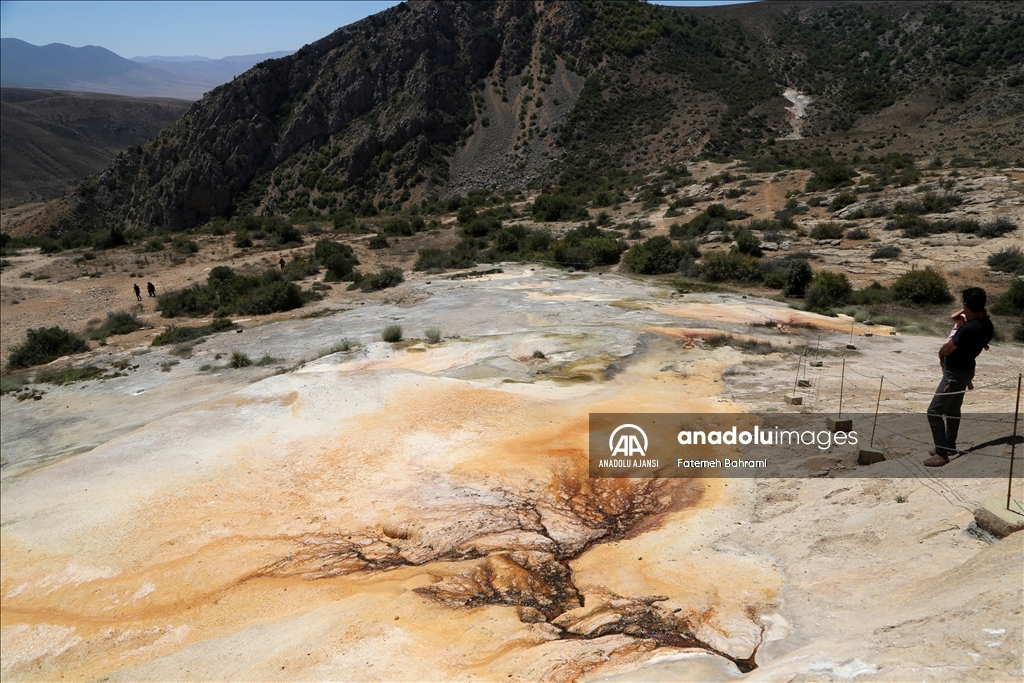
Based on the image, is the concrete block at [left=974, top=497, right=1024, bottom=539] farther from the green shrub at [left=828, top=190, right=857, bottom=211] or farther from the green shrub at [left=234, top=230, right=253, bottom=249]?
the green shrub at [left=234, top=230, right=253, bottom=249]

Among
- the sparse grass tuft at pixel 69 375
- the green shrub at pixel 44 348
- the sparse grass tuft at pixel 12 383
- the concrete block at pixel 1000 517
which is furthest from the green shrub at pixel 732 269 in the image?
the green shrub at pixel 44 348

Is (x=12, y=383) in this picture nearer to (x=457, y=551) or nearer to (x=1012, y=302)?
(x=457, y=551)

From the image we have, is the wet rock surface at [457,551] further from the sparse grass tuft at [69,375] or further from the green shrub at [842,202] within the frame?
the green shrub at [842,202]

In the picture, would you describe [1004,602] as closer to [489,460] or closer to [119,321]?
[489,460]

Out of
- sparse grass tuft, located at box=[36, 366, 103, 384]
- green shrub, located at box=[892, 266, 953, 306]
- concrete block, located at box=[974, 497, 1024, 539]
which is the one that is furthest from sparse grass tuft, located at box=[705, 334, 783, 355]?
sparse grass tuft, located at box=[36, 366, 103, 384]

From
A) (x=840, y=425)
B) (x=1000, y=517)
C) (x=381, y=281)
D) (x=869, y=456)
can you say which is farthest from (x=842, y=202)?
(x=1000, y=517)

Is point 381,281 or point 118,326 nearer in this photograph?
point 118,326

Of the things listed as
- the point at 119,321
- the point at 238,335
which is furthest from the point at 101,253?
the point at 238,335
